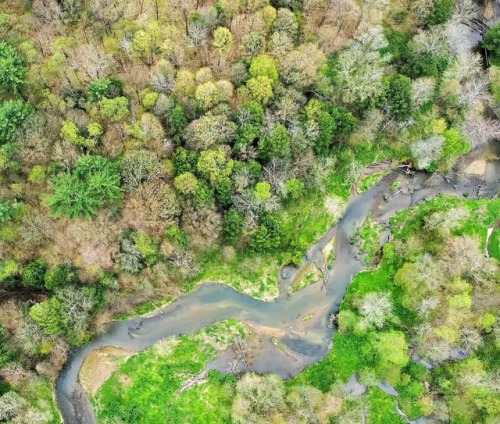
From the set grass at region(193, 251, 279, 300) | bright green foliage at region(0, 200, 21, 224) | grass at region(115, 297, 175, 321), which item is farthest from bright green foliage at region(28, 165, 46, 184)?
grass at region(193, 251, 279, 300)

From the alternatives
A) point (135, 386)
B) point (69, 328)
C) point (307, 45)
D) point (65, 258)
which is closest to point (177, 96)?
point (307, 45)

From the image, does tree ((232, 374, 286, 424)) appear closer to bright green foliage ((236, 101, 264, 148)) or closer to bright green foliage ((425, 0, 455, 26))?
bright green foliage ((236, 101, 264, 148))

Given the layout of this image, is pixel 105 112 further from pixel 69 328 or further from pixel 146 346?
pixel 146 346

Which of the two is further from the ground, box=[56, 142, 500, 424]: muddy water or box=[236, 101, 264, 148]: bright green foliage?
box=[236, 101, 264, 148]: bright green foliage

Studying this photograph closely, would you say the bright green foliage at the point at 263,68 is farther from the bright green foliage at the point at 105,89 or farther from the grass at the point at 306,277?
the grass at the point at 306,277

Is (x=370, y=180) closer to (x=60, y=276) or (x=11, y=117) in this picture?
(x=60, y=276)

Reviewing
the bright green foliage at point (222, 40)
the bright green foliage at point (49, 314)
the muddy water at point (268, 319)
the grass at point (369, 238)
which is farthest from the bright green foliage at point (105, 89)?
the grass at point (369, 238)
